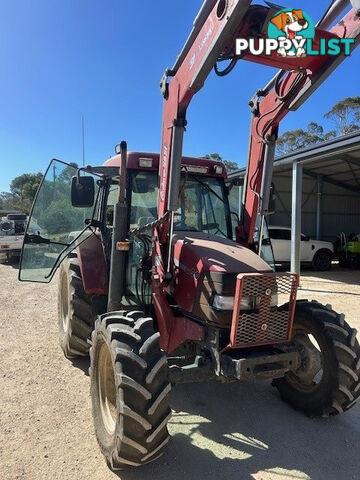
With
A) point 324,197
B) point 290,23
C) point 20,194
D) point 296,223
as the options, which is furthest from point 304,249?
point 20,194

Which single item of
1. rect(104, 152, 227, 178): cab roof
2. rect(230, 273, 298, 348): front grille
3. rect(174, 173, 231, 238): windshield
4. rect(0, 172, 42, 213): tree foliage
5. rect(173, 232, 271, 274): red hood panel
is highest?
rect(0, 172, 42, 213): tree foliage

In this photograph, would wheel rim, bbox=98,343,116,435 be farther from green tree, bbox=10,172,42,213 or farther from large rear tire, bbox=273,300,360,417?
green tree, bbox=10,172,42,213

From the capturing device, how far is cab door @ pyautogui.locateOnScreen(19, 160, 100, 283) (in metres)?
4.04

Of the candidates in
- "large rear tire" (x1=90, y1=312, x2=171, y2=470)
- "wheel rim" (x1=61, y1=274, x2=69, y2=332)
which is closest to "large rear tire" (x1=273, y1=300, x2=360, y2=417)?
"large rear tire" (x1=90, y1=312, x2=171, y2=470)

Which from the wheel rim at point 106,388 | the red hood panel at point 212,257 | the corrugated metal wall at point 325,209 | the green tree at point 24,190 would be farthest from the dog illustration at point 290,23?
the green tree at point 24,190

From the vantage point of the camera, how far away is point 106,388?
126 inches

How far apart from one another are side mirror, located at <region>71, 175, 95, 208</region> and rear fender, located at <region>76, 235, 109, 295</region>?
997 mm

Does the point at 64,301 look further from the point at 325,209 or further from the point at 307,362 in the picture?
the point at 325,209

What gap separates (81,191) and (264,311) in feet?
6.40

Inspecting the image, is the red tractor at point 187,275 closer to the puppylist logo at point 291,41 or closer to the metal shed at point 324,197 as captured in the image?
the puppylist logo at point 291,41

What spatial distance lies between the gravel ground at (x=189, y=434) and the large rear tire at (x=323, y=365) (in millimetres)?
178

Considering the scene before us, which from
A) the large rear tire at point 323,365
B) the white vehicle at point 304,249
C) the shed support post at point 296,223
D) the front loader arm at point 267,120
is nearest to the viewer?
the front loader arm at point 267,120

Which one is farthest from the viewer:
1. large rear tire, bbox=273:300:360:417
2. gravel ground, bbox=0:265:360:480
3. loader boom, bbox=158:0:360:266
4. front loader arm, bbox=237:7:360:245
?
large rear tire, bbox=273:300:360:417

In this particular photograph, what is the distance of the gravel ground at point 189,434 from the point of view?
283 centimetres
